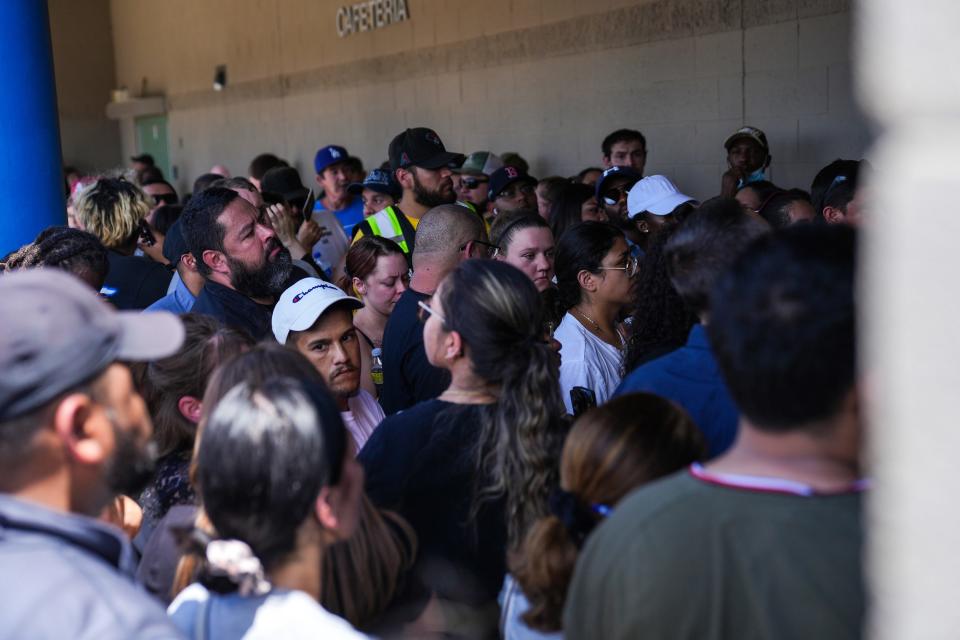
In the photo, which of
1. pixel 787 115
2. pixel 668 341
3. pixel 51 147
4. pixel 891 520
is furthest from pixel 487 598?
pixel 787 115

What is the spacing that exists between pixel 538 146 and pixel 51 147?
17.0 feet

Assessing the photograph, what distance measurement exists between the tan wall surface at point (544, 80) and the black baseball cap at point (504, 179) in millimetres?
1576

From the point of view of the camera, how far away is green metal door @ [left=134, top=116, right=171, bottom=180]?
18.8 meters

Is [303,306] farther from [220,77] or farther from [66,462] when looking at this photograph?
[220,77]

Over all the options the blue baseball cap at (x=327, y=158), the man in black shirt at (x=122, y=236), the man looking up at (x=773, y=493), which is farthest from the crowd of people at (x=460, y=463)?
the blue baseball cap at (x=327, y=158)

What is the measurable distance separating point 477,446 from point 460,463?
0.06 meters

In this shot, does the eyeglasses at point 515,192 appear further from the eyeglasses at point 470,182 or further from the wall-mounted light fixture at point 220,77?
the wall-mounted light fixture at point 220,77

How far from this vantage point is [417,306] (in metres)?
4.02

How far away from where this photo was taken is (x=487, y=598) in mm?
2652

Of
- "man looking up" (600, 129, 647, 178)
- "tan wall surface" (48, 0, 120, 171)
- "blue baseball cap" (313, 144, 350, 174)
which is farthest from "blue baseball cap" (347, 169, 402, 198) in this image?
"tan wall surface" (48, 0, 120, 171)

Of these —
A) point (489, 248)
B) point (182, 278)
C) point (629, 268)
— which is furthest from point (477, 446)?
point (182, 278)

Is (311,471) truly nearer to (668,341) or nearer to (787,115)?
(668,341)

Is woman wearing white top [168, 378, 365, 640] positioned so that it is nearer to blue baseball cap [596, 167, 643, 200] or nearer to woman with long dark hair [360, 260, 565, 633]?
woman with long dark hair [360, 260, 565, 633]

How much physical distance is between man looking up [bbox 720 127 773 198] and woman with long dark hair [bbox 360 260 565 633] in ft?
16.5
